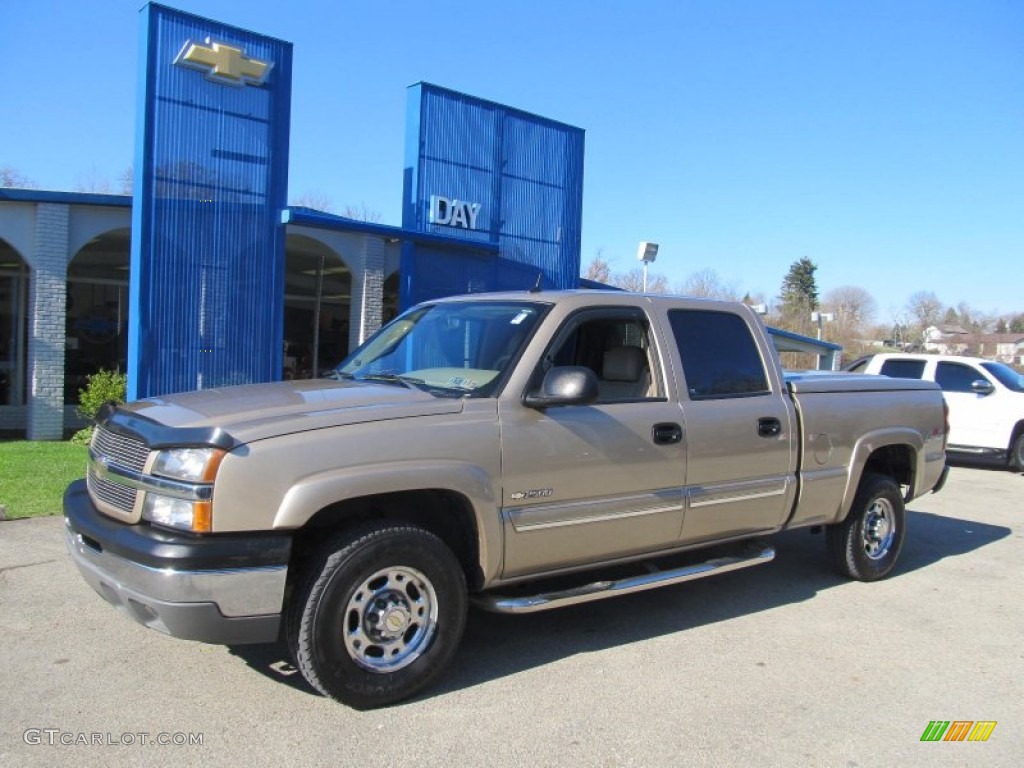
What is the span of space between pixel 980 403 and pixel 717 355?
1041cm

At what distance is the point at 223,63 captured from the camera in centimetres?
1063

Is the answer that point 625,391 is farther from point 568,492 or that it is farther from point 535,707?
point 535,707

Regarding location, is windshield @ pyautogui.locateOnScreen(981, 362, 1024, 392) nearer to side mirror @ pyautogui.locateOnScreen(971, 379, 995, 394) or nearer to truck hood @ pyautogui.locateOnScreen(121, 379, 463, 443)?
side mirror @ pyautogui.locateOnScreen(971, 379, 995, 394)

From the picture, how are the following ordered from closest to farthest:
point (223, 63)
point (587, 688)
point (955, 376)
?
point (587, 688)
point (223, 63)
point (955, 376)

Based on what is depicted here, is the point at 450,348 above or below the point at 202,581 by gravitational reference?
above

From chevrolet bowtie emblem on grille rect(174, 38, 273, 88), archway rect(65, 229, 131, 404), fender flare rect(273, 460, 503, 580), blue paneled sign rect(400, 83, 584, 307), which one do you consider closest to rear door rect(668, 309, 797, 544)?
fender flare rect(273, 460, 503, 580)

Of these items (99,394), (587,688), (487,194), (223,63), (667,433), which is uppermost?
(223,63)

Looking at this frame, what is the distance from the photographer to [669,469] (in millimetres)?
A: 4676

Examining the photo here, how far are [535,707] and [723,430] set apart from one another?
6.60ft

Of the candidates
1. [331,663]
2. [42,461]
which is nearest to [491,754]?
[331,663]

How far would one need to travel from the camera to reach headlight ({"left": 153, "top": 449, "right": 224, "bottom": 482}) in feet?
11.0

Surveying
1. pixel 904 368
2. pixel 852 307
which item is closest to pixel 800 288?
pixel 852 307

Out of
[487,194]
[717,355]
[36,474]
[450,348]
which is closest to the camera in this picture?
[450,348]

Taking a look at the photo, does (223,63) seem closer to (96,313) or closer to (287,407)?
(96,313)
